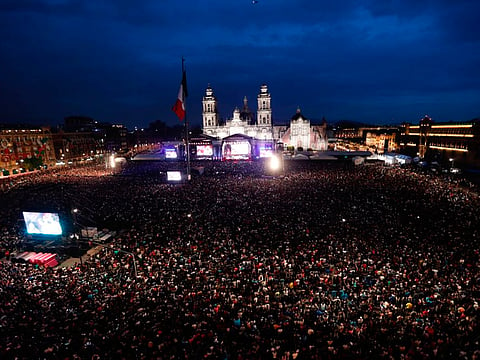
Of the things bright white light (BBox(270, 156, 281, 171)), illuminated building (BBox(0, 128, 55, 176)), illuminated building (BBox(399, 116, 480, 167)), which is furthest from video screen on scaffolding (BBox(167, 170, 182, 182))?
illuminated building (BBox(399, 116, 480, 167))

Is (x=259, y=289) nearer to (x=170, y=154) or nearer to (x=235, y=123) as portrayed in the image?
(x=170, y=154)

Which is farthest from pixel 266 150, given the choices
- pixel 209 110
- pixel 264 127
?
pixel 209 110

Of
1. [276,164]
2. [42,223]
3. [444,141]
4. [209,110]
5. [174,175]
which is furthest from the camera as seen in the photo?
[209,110]

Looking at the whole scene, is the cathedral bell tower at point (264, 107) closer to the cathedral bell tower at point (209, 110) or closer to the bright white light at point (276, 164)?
the cathedral bell tower at point (209, 110)

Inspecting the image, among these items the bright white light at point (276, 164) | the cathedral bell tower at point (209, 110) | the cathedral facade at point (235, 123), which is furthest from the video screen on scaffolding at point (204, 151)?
the cathedral bell tower at point (209, 110)

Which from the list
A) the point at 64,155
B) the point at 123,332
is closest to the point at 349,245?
the point at 123,332
